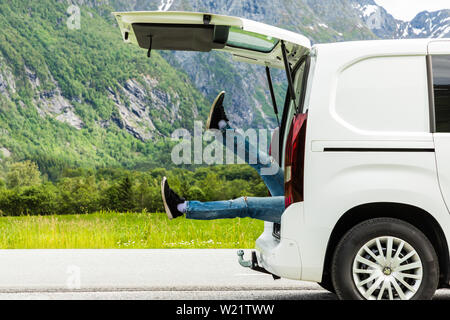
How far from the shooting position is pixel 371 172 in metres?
4.47

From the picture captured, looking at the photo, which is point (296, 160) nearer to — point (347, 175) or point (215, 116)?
Answer: point (347, 175)

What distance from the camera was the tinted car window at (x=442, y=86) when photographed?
4.60 meters

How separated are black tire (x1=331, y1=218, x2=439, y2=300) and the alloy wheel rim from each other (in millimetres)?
28

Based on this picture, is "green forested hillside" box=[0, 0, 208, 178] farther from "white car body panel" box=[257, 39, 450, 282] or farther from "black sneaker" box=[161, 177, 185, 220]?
"white car body panel" box=[257, 39, 450, 282]

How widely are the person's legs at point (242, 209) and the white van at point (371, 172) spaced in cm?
42

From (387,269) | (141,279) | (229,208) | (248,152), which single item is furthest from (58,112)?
(387,269)

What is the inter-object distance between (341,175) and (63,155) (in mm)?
161257

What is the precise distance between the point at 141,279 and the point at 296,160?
2.63 m

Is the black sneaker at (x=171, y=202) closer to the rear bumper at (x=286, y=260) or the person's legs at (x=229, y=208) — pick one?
the person's legs at (x=229, y=208)

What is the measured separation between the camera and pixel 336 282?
14.9 feet

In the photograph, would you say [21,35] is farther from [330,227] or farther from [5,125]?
[330,227]

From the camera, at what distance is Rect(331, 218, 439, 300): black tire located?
4.50 metres

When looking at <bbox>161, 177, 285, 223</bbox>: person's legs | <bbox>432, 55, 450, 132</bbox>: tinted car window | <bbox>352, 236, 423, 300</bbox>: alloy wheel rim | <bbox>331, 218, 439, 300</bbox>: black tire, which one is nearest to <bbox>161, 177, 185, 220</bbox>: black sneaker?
<bbox>161, 177, 285, 223</bbox>: person's legs
